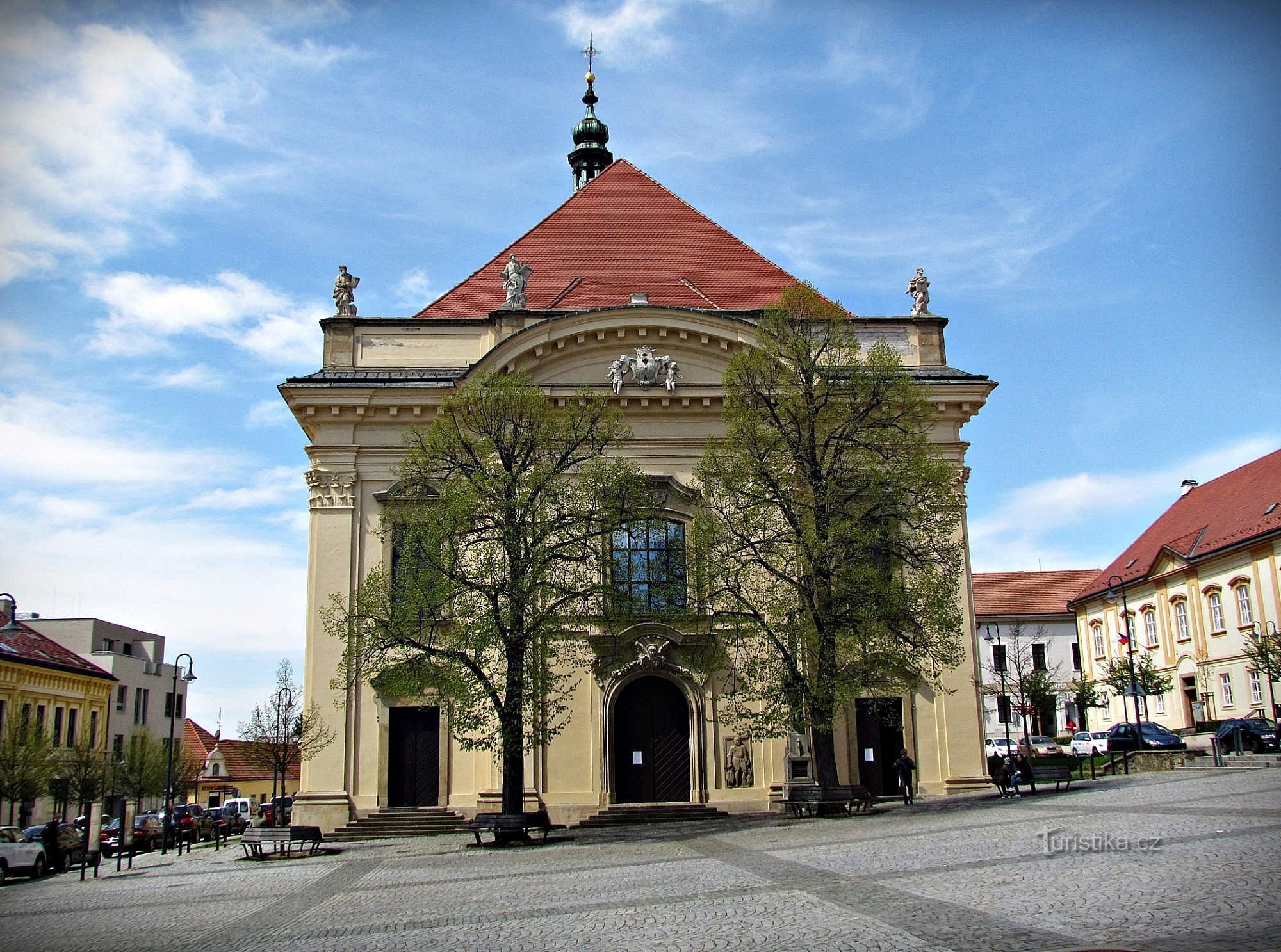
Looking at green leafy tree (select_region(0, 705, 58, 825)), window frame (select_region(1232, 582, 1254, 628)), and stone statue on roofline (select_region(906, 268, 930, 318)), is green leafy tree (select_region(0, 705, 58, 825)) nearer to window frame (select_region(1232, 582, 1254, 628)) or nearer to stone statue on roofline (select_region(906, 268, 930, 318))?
stone statue on roofline (select_region(906, 268, 930, 318))

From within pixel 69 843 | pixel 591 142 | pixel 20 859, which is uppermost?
pixel 591 142

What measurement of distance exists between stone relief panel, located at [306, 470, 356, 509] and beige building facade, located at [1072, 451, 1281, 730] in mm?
28310

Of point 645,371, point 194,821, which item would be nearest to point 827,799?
point 645,371

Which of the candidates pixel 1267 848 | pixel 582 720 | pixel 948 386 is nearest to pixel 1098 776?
pixel 948 386

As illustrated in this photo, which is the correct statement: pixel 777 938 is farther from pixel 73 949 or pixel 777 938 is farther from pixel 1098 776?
pixel 1098 776

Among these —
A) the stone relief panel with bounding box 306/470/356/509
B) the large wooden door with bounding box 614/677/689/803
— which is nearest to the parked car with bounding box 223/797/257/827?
the stone relief panel with bounding box 306/470/356/509

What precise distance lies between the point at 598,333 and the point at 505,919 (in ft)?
58.1

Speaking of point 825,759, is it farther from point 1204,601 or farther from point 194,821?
point 1204,601

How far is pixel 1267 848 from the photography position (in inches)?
479

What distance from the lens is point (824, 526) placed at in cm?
2209

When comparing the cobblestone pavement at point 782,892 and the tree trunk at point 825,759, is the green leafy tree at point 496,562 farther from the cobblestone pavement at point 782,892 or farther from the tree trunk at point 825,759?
the tree trunk at point 825,759

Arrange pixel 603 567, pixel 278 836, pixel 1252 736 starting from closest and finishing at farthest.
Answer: pixel 278 836 < pixel 603 567 < pixel 1252 736

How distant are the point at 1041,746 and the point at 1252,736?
20424mm

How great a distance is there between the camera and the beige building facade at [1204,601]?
4253 cm
